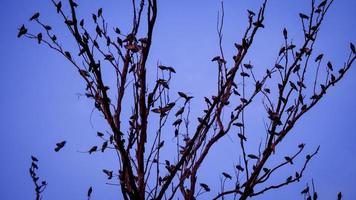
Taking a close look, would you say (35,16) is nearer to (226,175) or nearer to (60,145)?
(60,145)

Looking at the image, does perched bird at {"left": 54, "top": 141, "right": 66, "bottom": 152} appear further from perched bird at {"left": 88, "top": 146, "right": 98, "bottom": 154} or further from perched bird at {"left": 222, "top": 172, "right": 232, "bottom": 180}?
perched bird at {"left": 222, "top": 172, "right": 232, "bottom": 180}

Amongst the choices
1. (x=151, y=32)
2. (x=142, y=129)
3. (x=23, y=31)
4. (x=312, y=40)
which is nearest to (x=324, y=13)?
(x=312, y=40)

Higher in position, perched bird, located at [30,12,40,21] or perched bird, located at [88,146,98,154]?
perched bird, located at [30,12,40,21]

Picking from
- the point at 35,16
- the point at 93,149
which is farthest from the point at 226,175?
the point at 35,16

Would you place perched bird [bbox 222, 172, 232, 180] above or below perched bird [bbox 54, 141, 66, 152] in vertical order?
below

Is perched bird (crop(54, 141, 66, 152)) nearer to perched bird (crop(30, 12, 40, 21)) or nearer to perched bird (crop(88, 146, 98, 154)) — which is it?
perched bird (crop(88, 146, 98, 154))

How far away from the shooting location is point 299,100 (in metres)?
3.51

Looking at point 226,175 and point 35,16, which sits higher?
point 35,16

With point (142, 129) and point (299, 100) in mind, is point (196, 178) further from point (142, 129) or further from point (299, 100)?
point (299, 100)

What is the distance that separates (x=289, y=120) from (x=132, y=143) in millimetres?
1772

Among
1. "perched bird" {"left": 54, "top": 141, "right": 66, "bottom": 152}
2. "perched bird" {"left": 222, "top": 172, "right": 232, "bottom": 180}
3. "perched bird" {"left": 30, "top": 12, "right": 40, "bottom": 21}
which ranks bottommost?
"perched bird" {"left": 222, "top": 172, "right": 232, "bottom": 180}

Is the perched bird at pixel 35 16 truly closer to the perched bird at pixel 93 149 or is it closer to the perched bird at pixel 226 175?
the perched bird at pixel 93 149

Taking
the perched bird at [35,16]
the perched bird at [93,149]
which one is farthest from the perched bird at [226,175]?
the perched bird at [35,16]

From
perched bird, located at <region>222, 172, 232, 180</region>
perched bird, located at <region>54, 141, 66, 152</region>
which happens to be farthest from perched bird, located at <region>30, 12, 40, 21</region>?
perched bird, located at <region>222, 172, 232, 180</region>
